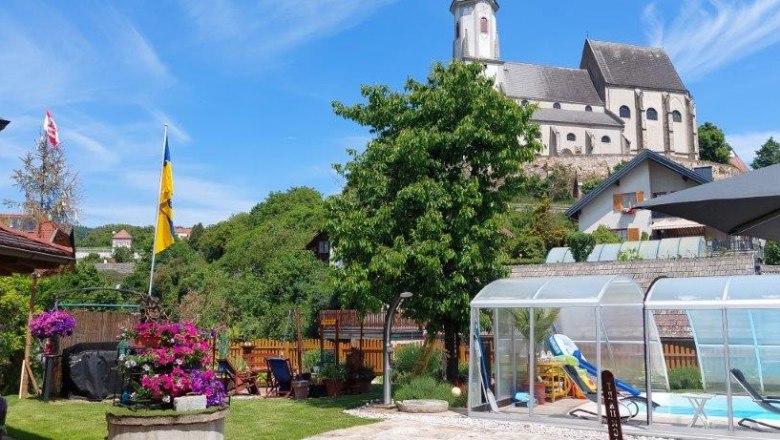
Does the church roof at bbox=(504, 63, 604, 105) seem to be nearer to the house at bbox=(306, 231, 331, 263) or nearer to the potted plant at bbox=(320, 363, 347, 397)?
the house at bbox=(306, 231, 331, 263)

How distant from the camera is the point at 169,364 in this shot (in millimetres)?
7902

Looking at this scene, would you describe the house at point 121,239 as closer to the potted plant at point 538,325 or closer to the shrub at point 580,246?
the shrub at point 580,246

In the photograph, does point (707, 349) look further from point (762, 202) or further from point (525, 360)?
point (762, 202)

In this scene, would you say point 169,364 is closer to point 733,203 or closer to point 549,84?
point 733,203

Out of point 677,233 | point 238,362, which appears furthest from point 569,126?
point 238,362

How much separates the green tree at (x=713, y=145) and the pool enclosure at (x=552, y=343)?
242ft

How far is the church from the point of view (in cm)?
7256

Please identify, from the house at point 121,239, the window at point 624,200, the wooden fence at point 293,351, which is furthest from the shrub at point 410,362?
the house at point 121,239

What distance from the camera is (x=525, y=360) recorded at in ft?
42.3

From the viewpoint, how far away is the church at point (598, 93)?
72.6 m

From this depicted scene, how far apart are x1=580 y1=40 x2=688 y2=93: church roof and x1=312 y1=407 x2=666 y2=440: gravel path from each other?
235 ft

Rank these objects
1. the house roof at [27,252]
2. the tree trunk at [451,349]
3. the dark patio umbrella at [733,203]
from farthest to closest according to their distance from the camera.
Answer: the tree trunk at [451,349] < the house roof at [27,252] < the dark patio umbrella at [733,203]

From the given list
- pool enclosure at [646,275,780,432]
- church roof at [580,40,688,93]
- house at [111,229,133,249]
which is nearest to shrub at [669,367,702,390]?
pool enclosure at [646,275,780,432]

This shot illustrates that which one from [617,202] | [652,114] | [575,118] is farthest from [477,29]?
[617,202]
